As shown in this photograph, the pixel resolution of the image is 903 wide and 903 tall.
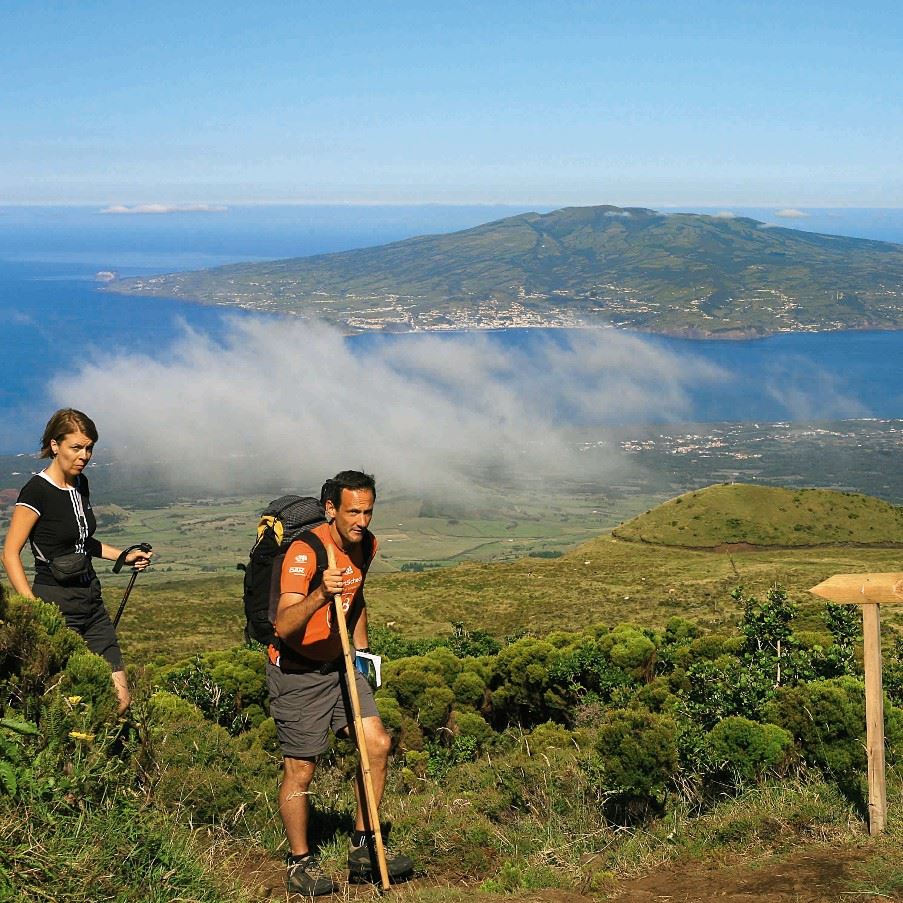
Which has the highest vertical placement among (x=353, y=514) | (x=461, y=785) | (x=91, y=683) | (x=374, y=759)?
(x=353, y=514)

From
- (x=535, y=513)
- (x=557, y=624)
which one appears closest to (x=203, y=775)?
(x=557, y=624)

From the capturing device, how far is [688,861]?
5527mm

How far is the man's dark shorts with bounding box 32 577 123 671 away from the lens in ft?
19.9

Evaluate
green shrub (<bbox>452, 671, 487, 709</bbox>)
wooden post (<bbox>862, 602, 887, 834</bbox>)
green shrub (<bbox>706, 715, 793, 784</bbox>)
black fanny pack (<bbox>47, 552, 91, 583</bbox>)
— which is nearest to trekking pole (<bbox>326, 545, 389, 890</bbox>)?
black fanny pack (<bbox>47, 552, 91, 583</bbox>)

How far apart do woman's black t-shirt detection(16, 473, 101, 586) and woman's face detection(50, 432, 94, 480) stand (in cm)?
11

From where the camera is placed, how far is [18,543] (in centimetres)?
594

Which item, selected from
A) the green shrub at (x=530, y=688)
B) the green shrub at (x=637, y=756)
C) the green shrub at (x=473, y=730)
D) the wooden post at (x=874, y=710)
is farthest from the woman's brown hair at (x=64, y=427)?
the green shrub at (x=530, y=688)

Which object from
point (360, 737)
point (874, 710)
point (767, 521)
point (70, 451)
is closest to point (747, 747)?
point (874, 710)

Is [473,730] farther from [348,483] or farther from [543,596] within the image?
[543,596]

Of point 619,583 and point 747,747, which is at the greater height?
point 747,747

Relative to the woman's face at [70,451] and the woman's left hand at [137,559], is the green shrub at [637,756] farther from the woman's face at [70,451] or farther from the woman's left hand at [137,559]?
the woman's face at [70,451]

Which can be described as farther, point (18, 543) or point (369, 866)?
point (18, 543)

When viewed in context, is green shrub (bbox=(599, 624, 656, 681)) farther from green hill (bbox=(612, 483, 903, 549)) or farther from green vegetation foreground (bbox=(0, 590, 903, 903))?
green hill (bbox=(612, 483, 903, 549))

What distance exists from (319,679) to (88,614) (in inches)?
63.2
